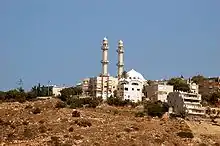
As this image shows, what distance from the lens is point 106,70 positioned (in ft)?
304

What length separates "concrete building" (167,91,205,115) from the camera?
75750 mm

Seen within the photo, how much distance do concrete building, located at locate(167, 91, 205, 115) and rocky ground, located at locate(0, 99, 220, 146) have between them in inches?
335

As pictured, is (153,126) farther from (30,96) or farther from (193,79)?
(193,79)

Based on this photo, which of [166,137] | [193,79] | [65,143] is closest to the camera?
[65,143]

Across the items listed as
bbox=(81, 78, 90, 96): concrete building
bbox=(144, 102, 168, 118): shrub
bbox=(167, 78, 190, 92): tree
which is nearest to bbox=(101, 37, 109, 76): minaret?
bbox=(81, 78, 90, 96): concrete building

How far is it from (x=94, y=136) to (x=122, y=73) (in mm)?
43058

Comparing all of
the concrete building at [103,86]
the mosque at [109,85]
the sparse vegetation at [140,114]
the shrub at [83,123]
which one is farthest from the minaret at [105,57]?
the shrub at [83,123]

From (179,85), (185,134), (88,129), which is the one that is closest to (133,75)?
(179,85)

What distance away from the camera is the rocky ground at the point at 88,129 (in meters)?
55.6

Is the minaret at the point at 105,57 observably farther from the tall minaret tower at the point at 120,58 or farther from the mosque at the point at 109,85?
the tall minaret tower at the point at 120,58

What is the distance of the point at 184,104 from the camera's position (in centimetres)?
7644

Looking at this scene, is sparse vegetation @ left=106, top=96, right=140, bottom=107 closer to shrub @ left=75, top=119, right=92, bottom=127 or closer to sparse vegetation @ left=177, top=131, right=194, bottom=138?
shrub @ left=75, top=119, right=92, bottom=127

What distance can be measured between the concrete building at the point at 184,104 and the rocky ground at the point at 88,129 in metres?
8.50

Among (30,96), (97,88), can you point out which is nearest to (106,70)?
(97,88)
